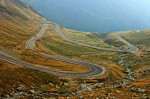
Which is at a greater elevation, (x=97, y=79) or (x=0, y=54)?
(x=0, y=54)

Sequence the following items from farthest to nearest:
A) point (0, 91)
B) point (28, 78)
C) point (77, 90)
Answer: point (77, 90) → point (28, 78) → point (0, 91)

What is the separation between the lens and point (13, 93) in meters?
40.7

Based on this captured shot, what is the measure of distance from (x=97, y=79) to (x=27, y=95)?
4791 centimetres

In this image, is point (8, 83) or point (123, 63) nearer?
point (8, 83)

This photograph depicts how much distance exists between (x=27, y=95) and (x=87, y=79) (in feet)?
138

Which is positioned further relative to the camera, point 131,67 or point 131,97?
point 131,67

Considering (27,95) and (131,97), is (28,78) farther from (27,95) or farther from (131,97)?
(131,97)

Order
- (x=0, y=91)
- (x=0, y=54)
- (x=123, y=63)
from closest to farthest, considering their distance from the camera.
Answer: (x=0, y=91) < (x=0, y=54) < (x=123, y=63)

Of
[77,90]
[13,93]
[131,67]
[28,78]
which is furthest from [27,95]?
[131,67]

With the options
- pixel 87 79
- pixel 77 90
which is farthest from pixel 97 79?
pixel 77 90

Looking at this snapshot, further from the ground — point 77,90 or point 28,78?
point 28,78

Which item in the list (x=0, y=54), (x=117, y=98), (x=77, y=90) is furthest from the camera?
(x=0, y=54)

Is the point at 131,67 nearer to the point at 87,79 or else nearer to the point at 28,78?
the point at 87,79

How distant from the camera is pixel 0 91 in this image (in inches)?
1517
